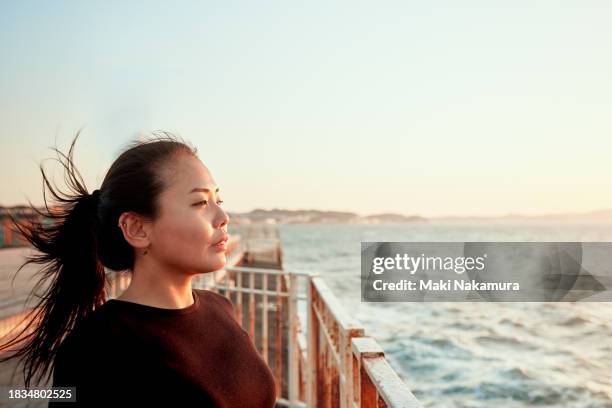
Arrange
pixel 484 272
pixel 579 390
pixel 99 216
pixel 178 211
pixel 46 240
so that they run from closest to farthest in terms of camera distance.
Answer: pixel 178 211 → pixel 99 216 → pixel 46 240 → pixel 579 390 → pixel 484 272

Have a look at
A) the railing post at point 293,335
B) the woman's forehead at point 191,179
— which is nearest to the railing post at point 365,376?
the woman's forehead at point 191,179

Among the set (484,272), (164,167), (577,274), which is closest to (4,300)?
(164,167)

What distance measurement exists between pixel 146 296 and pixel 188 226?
260mm

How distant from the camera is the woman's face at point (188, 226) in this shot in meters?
1.54

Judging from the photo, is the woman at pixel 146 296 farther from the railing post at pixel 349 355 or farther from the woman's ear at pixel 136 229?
the railing post at pixel 349 355

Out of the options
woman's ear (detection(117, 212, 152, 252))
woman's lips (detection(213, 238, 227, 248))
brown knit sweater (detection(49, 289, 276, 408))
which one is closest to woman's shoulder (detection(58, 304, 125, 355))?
brown knit sweater (detection(49, 289, 276, 408))

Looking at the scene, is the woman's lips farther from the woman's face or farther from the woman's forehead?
the woman's forehead

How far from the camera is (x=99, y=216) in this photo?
1717 mm

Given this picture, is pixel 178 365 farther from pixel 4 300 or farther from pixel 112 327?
pixel 4 300

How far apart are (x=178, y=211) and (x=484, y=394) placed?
384 inches

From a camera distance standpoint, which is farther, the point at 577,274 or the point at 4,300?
the point at 577,274

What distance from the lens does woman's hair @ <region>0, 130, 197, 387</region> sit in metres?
1.59

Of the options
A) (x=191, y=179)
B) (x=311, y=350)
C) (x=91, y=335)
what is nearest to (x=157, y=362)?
(x=91, y=335)

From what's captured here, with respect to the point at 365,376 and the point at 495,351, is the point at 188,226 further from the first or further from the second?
the point at 495,351
